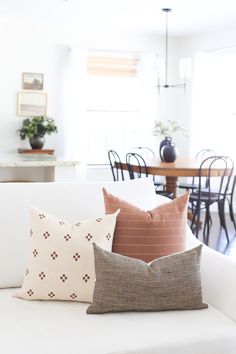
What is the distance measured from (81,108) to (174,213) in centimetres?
515

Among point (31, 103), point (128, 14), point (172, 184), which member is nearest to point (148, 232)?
point (172, 184)

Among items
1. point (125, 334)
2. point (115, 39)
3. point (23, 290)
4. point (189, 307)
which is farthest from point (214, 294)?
point (115, 39)

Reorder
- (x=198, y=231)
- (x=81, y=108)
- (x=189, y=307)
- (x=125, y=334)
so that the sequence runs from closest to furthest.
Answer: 1. (x=125, y=334)
2. (x=189, y=307)
3. (x=198, y=231)
4. (x=81, y=108)

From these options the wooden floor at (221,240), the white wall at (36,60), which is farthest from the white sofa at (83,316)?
the white wall at (36,60)

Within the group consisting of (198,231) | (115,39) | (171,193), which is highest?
(115,39)

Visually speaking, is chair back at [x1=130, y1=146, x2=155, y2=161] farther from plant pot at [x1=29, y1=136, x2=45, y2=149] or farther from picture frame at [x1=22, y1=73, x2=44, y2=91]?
picture frame at [x1=22, y1=73, x2=44, y2=91]

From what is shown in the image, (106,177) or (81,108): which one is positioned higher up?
(81,108)

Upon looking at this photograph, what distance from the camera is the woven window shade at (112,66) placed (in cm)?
754

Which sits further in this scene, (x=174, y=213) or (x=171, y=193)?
(x=171, y=193)

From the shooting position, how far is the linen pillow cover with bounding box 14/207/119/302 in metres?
2.22

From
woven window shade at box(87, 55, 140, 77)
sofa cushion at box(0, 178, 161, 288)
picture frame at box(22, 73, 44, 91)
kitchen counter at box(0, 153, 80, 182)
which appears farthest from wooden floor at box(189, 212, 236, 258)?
picture frame at box(22, 73, 44, 91)

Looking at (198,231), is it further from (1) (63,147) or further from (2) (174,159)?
(1) (63,147)

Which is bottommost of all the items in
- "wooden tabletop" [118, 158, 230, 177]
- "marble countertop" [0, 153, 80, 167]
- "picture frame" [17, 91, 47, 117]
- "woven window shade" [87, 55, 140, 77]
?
"wooden tabletop" [118, 158, 230, 177]

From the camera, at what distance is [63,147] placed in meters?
7.48
